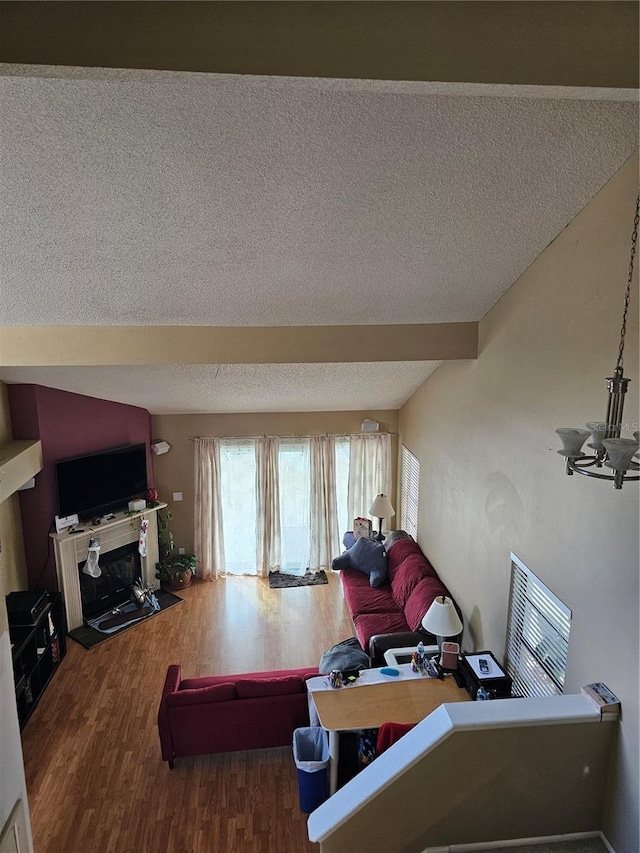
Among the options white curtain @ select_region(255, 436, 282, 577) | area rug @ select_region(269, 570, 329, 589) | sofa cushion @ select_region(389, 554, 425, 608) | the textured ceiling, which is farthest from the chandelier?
area rug @ select_region(269, 570, 329, 589)

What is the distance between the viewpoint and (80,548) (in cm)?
608

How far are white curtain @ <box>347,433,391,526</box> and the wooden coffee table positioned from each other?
153 inches

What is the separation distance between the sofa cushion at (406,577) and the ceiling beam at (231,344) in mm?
2654

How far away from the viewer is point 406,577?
227 inches

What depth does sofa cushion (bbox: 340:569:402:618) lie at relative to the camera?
580cm

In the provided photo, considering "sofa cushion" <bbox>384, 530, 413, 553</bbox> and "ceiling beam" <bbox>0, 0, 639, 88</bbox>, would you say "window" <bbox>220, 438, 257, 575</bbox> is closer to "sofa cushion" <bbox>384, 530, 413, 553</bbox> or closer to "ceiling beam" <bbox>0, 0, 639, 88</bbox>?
"sofa cushion" <bbox>384, 530, 413, 553</bbox>

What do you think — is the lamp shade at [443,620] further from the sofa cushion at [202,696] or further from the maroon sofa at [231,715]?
A: the sofa cushion at [202,696]

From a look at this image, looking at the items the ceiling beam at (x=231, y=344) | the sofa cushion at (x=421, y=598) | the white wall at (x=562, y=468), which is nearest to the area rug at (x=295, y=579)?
the sofa cushion at (x=421, y=598)

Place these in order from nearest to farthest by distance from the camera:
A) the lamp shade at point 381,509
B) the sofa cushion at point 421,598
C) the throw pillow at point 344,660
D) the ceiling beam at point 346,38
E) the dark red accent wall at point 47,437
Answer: the ceiling beam at point 346,38 → the throw pillow at point 344,660 → the sofa cushion at point 421,598 → the dark red accent wall at point 47,437 → the lamp shade at point 381,509

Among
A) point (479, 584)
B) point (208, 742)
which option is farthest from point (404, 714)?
point (208, 742)

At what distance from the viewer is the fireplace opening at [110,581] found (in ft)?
20.6

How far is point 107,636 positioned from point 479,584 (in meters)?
4.34

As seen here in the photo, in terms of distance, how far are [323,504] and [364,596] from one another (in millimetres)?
1824

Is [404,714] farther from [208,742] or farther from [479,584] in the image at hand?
[208,742]
